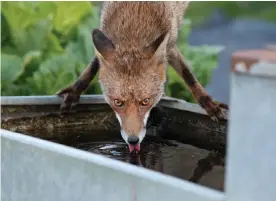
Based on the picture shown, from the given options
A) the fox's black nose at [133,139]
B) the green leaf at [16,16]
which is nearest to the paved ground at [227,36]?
the green leaf at [16,16]

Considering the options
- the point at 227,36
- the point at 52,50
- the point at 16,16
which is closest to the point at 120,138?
the point at 52,50

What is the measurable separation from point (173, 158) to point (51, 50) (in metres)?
2.01

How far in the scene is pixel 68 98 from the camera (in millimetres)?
3742

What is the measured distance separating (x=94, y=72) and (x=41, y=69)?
23.3 inches

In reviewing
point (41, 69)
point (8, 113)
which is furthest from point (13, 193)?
point (41, 69)

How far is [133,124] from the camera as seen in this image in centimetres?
304

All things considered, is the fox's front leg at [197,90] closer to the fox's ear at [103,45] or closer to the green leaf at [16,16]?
the fox's ear at [103,45]

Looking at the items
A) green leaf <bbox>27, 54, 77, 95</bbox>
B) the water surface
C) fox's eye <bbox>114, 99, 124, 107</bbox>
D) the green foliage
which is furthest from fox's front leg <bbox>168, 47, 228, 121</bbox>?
green leaf <bbox>27, 54, 77, 95</bbox>

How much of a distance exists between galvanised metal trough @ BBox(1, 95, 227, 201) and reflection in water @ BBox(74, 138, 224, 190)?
0.42 feet

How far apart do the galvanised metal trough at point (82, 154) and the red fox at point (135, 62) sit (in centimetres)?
10

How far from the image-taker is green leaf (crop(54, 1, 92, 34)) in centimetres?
505

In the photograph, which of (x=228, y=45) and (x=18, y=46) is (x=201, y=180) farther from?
(x=228, y=45)

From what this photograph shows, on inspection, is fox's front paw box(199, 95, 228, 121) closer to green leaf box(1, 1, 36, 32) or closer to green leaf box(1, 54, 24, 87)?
green leaf box(1, 54, 24, 87)

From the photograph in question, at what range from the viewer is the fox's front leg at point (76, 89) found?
3.73 metres
